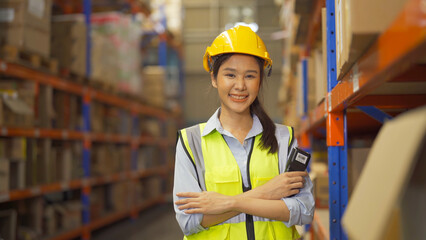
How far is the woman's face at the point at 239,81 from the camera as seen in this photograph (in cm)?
179

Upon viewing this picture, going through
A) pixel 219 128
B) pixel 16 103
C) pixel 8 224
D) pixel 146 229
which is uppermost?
pixel 16 103

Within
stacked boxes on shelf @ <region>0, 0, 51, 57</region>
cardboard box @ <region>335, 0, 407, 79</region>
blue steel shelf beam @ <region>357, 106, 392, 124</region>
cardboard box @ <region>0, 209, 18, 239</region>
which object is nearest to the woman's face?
blue steel shelf beam @ <region>357, 106, 392, 124</region>

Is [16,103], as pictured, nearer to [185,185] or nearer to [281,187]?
[185,185]

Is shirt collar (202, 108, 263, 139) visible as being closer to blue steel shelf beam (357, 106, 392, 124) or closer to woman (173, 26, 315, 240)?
woman (173, 26, 315, 240)

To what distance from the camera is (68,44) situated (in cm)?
489

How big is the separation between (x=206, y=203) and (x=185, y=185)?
15cm

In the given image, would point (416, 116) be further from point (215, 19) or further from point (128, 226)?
point (215, 19)

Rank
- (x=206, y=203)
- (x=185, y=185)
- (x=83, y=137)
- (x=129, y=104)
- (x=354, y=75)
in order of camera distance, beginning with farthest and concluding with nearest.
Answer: (x=129, y=104)
(x=83, y=137)
(x=185, y=185)
(x=206, y=203)
(x=354, y=75)

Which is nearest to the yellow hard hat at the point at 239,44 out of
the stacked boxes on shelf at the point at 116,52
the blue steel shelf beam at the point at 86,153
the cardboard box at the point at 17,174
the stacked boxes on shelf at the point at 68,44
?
the cardboard box at the point at 17,174

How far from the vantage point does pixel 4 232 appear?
11.5 feet

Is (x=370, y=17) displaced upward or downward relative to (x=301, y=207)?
upward

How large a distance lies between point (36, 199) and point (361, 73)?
12.7ft

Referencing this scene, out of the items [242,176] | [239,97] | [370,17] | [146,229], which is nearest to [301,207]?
[242,176]

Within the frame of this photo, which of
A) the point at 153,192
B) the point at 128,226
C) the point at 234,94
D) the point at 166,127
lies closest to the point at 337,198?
the point at 234,94
